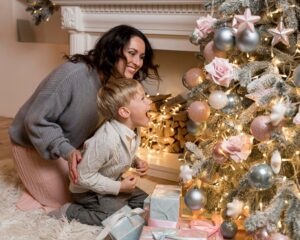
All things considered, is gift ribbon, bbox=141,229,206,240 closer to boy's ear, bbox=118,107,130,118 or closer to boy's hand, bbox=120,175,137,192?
boy's hand, bbox=120,175,137,192

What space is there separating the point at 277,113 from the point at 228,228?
417 millimetres

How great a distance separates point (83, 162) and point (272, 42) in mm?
741

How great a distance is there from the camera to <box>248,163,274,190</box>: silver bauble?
1.12 meters

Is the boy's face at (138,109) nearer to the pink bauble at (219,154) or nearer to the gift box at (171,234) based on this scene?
the pink bauble at (219,154)

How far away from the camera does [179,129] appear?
7.44ft

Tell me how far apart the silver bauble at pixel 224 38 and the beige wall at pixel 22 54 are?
1787mm

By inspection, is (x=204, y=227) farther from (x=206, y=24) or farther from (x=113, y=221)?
(x=206, y=24)

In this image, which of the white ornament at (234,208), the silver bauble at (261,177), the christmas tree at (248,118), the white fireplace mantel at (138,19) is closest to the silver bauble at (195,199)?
the christmas tree at (248,118)

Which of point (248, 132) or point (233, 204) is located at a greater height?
point (248, 132)

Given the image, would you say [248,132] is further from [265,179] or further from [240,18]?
[240,18]

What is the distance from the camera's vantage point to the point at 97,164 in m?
1.44

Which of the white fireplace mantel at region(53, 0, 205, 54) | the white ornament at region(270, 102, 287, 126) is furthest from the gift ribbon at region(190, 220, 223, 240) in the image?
the white fireplace mantel at region(53, 0, 205, 54)

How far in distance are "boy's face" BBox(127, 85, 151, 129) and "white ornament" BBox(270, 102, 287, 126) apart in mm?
528

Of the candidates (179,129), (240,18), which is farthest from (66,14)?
(240,18)
